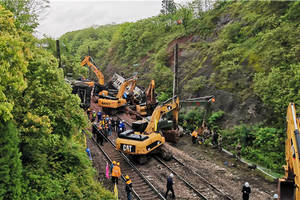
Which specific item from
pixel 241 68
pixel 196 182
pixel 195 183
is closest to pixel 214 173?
pixel 196 182

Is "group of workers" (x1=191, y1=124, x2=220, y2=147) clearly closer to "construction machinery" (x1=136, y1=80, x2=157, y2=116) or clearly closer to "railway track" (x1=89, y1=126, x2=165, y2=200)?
"construction machinery" (x1=136, y1=80, x2=157, y2=116)

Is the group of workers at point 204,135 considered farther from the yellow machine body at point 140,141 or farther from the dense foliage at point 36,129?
the dense foliage at point 36,129

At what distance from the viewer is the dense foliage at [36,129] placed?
707cm

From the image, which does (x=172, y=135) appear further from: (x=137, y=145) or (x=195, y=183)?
(x=195, y=183)

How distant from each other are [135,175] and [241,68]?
16.8 metres

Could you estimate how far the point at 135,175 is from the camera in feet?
52.2

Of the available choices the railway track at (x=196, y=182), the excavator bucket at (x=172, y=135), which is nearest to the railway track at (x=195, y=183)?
the railway track at (x=196, y=182)

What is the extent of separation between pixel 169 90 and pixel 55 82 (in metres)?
25.9

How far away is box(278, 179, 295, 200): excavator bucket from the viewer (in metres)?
10.2

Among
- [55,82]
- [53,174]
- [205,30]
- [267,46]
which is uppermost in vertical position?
[205,30]

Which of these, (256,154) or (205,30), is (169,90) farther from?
(256,154)

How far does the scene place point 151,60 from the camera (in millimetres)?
48781

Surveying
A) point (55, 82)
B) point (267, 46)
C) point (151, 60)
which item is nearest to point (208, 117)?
point (267, 46)

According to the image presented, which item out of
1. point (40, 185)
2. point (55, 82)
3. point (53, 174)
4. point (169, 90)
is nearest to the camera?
point (40, 185)
